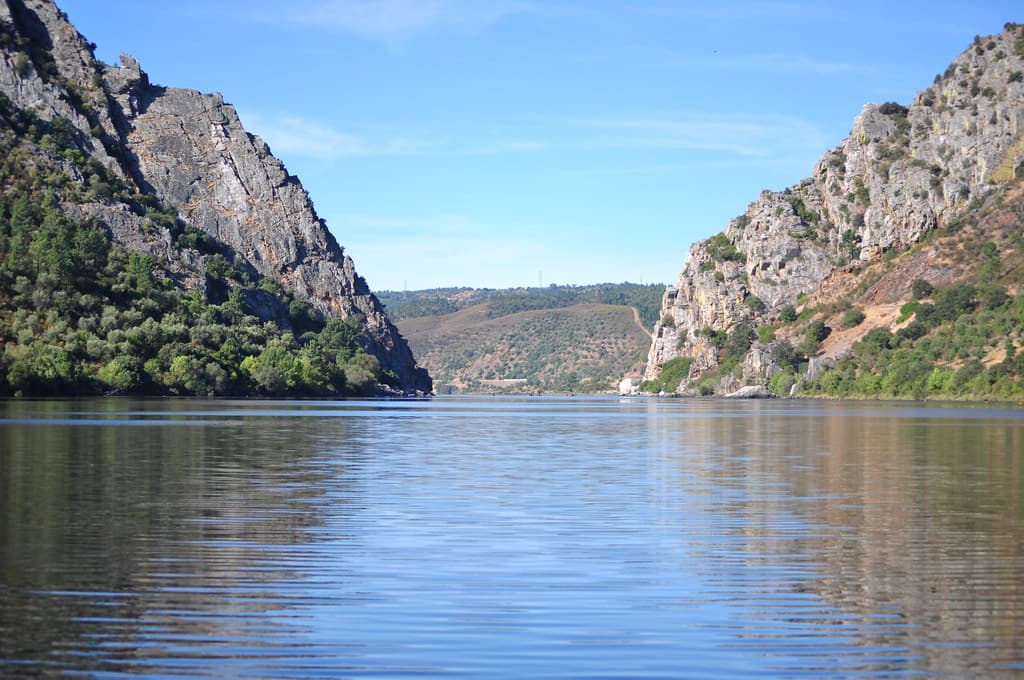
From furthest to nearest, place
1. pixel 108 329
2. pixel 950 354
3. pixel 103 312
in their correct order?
pixel 950 354
pixel 103 312
pixel 108 329

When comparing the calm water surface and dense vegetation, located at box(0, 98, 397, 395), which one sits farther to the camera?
dense vegetation, located at box(0, 98, 397, 395)

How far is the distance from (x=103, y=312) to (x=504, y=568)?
5009 inches

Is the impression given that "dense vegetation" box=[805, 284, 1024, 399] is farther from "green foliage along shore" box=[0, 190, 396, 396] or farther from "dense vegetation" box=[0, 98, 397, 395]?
"green foliage along shore" box=[0, 190, 396, 396]

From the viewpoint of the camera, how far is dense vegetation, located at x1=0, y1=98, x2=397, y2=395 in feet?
414

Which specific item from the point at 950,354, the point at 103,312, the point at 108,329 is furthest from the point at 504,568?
the point at 950,354

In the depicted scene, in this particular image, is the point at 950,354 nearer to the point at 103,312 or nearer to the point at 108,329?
the point at 108,329

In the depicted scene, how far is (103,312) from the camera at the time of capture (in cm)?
14000

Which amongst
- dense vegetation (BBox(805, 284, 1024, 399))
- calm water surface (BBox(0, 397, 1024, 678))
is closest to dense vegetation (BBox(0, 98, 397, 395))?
dense vegetation (BBox(805, 284, 1024, 399))

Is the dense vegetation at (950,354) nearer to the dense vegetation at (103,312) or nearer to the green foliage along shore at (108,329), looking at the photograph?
the dense vegetation at (103,312)

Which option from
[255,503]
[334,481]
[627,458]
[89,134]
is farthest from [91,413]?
[89,134]

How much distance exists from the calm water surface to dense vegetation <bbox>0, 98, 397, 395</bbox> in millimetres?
85261

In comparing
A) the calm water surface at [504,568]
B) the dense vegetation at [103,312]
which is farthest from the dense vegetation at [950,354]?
the calm water surface at [504,568]

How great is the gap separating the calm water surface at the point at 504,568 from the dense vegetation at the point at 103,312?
8526 centimetres

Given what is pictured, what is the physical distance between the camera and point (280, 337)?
587ft
